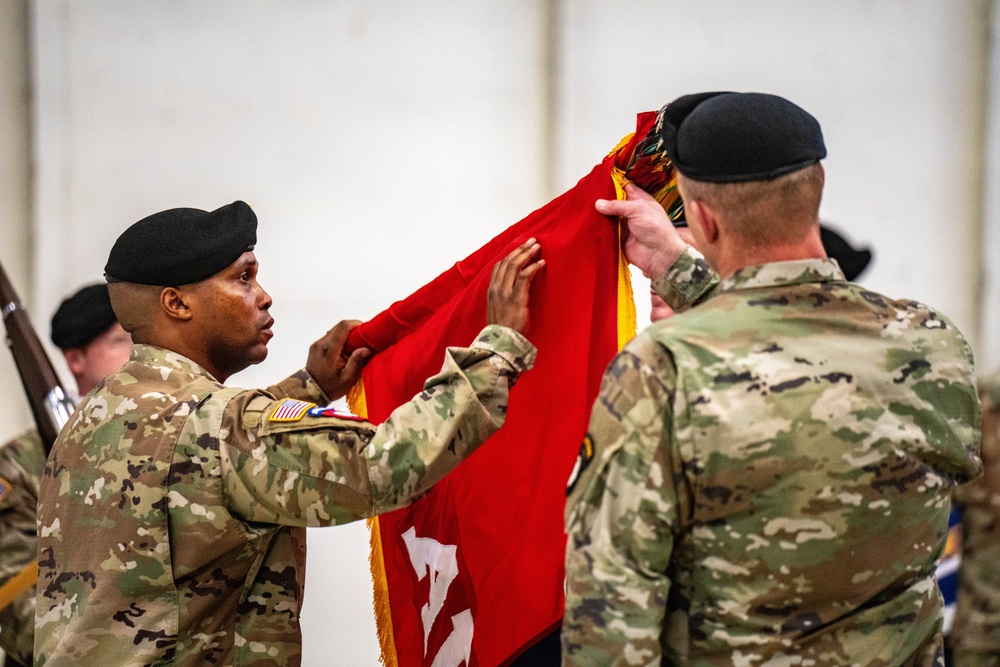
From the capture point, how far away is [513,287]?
1926 mm

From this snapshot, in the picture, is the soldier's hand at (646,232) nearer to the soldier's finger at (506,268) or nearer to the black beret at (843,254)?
the soldier's finger at (506,268)

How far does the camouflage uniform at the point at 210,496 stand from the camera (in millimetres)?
1683

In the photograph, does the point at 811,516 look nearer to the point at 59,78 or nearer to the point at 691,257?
the point at 691,257

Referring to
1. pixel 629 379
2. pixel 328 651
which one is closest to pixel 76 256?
pixel 328 651

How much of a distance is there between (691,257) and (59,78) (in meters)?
2.49

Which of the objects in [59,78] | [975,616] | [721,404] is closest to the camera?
[721,404]

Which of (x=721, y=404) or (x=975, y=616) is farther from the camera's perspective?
(x=975, y=616)

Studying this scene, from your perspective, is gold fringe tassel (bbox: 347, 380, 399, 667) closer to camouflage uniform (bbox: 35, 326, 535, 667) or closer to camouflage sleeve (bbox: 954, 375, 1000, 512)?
camouflage uniform (bbox: 35, 326, 535, 667)

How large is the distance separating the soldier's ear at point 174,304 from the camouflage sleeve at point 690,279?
87 centimetres

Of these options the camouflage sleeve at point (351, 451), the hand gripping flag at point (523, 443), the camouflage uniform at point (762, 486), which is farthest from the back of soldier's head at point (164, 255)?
the camouflage uniform at point (762, 486)

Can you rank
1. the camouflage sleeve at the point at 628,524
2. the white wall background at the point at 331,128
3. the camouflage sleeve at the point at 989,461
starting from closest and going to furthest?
the camouflage sleeve at the point at 628,524 → the camouflage sleeve at the point at 989,461 → the white wall background at the point at 331,128

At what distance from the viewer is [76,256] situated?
348cm

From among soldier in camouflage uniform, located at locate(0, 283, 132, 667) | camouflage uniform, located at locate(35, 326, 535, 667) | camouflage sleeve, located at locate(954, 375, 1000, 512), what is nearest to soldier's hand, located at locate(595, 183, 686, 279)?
camouflage uniform, located at locate(35, 326, 535, 667)

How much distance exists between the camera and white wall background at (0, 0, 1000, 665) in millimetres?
3447
